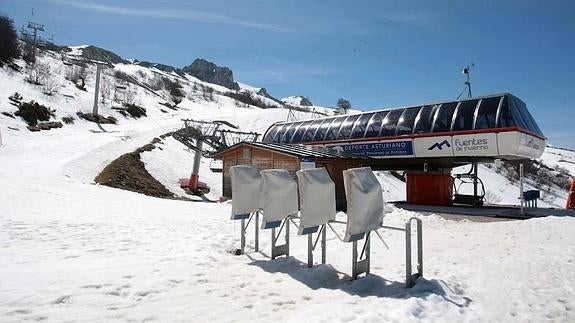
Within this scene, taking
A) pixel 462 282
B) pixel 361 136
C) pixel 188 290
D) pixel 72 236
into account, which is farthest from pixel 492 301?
pixel 361 136

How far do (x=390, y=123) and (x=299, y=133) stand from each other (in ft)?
25.3

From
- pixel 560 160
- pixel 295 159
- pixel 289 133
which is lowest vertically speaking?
pixel 295 159

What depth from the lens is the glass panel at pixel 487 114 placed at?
60.3 ft

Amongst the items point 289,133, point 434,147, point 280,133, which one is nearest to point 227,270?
point 434,147

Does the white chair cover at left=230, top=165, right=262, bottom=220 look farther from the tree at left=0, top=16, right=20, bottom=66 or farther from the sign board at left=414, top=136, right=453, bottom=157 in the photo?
the tree at left=0, top=16, right=20, bottom=66

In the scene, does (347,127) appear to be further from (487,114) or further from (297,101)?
(297,101)

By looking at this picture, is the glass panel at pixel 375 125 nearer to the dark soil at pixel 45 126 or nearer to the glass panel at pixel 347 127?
the glass panel at pixel 347 127

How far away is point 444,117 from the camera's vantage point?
2016cm

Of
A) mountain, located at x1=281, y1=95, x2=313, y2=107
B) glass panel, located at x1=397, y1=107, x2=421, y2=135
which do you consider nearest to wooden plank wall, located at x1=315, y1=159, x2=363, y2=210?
glass panel, located at x1=397, y1=107, x2=421, y2=135

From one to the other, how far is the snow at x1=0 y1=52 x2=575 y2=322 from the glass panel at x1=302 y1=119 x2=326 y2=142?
1211cm

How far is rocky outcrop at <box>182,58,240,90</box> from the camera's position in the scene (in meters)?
162

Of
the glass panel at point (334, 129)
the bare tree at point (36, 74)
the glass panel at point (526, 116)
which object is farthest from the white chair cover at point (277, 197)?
the bare tree at point (36, 74)

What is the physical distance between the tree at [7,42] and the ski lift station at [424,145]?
4334 cm

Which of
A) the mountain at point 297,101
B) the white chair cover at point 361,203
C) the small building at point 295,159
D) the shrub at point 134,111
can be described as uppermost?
the mountain at point 297,101
